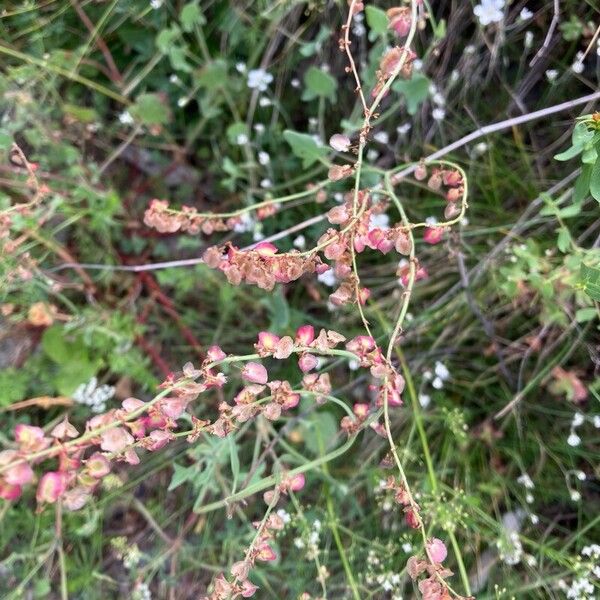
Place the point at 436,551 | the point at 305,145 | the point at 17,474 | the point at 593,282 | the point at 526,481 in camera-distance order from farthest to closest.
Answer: the point at 526,481 → the point at 305,145 → the point at 593,282 → the point at 436,551 → the point at 17,474

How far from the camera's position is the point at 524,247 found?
1.38m

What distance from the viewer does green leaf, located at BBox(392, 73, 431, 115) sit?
142cm

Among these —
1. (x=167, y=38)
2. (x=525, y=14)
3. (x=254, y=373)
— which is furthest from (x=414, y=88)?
(x=254, y=373)

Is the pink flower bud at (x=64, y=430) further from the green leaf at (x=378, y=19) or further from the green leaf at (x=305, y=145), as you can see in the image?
the green leaf at (x=378, y=19)

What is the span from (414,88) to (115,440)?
988 mm

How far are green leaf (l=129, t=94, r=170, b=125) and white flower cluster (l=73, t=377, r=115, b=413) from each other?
68 centimetres

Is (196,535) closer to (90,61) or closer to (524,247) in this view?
(524,247)

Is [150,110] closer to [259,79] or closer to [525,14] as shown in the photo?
[259,79]

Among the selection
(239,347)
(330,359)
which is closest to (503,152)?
(330,359)

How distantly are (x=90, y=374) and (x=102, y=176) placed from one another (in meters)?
0.57

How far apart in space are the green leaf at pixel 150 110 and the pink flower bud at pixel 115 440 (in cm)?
104

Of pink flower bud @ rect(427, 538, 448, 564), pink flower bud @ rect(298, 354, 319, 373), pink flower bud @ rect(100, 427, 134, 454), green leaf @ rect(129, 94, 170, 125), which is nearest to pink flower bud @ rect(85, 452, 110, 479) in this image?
pink flower bud @ rect(100, 427, 134, 454)

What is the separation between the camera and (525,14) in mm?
1446

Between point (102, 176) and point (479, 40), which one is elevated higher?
point (479, 40)
